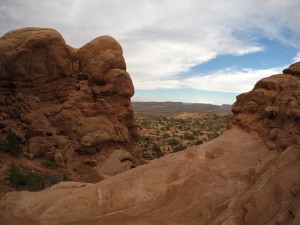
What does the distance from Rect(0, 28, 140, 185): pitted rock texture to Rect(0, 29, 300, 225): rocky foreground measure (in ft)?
20.8

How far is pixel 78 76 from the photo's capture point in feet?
52.5

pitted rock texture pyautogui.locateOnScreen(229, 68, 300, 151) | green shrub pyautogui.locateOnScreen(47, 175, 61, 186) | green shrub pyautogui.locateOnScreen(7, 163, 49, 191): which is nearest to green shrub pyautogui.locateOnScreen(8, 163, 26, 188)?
green shrub pyautogui.locateOnScreen(7, 163, 49, 191)

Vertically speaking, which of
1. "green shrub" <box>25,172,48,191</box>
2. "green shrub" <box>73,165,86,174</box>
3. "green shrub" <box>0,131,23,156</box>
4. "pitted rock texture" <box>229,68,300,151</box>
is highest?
"pitted rock texture" <box>229,68,300,151</box>

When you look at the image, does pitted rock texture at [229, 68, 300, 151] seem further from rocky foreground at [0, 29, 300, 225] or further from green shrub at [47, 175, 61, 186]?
green shrub at [47, 175, 61, 186]

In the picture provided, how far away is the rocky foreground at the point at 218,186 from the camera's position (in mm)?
4992

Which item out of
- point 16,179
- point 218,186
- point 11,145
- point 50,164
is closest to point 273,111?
point 218,186

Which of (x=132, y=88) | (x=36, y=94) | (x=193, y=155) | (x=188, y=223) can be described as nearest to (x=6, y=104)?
(x=36, y=94)

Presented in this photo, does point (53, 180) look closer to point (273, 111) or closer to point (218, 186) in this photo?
point (218, 186)

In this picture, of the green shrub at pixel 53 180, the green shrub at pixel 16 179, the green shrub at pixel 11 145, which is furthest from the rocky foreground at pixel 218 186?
the green shrub at pixel 11 145

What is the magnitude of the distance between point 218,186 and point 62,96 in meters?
11.9

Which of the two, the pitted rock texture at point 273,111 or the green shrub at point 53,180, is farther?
the green shrub at point 53,180

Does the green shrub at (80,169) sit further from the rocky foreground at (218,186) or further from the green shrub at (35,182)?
the rocky foreground at (218,186)

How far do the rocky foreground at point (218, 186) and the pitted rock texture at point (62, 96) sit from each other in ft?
20.8

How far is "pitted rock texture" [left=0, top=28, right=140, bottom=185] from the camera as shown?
14.4 meters
